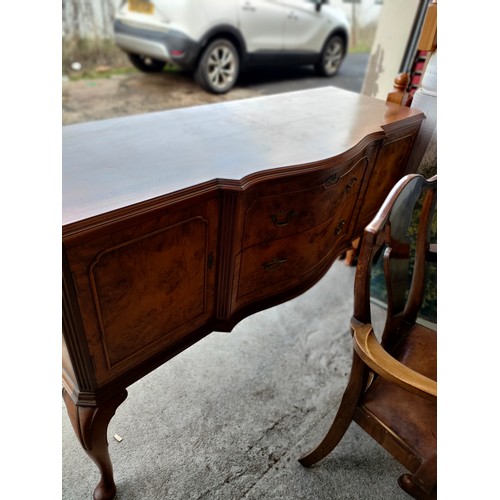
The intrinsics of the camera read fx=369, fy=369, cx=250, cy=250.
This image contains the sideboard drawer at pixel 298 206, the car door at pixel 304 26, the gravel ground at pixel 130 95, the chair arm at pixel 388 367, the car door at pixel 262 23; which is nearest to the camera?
the chair arm at pixel 388 367

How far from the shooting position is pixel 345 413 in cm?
106

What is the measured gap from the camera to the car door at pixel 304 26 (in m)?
4.09

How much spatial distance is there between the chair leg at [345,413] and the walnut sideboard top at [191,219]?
427mm

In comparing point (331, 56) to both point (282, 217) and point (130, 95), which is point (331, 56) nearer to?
point (130, 95)

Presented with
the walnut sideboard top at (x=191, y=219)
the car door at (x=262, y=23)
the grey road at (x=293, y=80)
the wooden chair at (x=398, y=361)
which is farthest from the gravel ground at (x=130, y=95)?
the wooden chair at (x=398, y=361)

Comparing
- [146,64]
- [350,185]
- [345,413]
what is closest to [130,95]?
[146,64]

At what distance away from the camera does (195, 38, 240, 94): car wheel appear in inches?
144

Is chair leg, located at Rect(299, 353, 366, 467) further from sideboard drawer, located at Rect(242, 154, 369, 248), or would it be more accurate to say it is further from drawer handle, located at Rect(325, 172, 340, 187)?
drawer handle, located at Rect(325, 172, 340, 187)

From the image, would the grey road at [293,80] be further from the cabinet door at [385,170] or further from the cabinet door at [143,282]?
the cabinet door at [143,282]

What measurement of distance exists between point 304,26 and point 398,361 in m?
4.37

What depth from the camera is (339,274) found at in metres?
2.29
